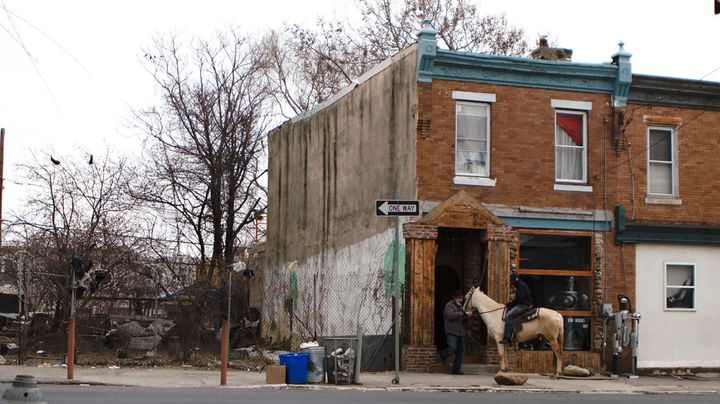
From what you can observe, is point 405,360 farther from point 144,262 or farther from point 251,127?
point 251,127

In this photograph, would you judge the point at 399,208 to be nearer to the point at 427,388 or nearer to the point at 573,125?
the point at 427,388

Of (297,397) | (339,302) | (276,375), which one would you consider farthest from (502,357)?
(297,397)

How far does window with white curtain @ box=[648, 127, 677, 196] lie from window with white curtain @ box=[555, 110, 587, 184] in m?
1.91

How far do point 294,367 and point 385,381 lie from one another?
2.05 metres

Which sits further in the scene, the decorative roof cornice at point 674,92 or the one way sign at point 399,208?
the decorative roof cornice at point 674,92

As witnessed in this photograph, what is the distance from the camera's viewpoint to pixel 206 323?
26.2m

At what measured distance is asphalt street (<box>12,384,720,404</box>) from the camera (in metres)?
14.8

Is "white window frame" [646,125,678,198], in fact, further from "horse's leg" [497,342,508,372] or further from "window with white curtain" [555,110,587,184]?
"horse's leg" [497,342,508,372]

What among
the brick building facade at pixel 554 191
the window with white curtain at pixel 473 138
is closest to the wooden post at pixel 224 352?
the brick building facade at pixel 554 191

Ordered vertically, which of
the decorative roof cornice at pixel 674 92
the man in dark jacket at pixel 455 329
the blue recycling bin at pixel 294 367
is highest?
the decorative roof cornice at pixel 674 92

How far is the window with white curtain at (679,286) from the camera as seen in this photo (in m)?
25.4

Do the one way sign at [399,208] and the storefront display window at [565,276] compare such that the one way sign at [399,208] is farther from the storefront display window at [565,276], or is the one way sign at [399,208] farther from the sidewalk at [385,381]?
the storefront display window at [565,276]

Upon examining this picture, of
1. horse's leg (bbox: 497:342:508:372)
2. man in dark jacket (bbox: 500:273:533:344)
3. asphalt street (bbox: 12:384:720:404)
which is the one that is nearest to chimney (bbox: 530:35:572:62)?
man in dark jacket (bbox: 500:273:533:344)

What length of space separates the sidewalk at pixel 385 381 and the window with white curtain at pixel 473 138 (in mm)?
4616
